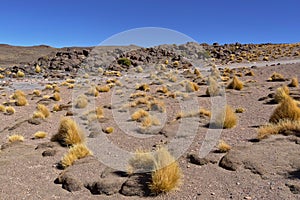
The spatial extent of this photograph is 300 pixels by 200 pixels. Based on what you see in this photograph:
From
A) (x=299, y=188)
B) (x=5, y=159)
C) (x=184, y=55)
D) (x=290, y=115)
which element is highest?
(x=184, y=55)

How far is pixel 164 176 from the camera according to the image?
4625 mm

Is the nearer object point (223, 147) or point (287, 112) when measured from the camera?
point (223, 147)

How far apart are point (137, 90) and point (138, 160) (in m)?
12.3

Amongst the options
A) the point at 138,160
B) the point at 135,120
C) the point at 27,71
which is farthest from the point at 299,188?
the point at 27,71

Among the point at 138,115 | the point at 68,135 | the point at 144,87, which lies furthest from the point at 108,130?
the point at 144,87

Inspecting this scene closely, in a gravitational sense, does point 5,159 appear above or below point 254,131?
below

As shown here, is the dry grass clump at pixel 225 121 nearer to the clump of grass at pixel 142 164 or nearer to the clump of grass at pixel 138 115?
the clump of grass at pixel 138 115

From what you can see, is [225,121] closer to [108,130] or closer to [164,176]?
[108,130]

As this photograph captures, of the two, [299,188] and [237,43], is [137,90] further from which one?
[237,43]

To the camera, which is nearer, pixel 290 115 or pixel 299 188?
pixel 299 188

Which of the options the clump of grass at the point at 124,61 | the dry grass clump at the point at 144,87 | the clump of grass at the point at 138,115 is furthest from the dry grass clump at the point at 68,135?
the clump of grass at the point at 124,61

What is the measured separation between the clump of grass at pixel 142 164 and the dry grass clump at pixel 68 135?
2.38 meters

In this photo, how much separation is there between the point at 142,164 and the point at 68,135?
2.91 metres

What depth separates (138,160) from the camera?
217 inches
